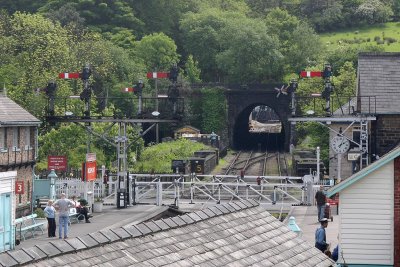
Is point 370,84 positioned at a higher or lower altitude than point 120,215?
higher

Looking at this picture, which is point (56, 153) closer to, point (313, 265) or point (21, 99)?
point (21, 99)

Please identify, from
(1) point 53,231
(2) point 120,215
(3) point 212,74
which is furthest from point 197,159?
(3) point 212,74

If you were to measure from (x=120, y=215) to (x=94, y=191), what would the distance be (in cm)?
766

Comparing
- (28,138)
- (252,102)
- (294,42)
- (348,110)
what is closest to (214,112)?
(252,102)

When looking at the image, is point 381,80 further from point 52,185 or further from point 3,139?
point 3,139

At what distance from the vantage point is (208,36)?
124 m

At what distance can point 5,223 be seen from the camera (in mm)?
35219

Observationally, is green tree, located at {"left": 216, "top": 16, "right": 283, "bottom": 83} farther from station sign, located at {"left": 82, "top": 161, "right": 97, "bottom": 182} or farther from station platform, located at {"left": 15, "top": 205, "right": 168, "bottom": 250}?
station sign, located at {"left": 82, "top": 161, "right": 97, "bottom": 182}

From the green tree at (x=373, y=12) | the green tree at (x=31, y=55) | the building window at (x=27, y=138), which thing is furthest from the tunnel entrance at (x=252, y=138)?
the building window at (x=27, y=138)

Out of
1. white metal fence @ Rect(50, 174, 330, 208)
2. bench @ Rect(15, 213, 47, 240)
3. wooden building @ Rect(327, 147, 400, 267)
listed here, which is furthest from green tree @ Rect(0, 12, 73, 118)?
wooden building @ Rect(327, 147, 400, 267)

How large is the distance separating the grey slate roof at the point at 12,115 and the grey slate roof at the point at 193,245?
29729 millimetres

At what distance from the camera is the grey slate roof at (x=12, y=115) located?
49.1 metres

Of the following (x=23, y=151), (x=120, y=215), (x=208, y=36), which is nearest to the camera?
(x=120, y=215)

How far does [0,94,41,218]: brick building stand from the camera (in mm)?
48750
